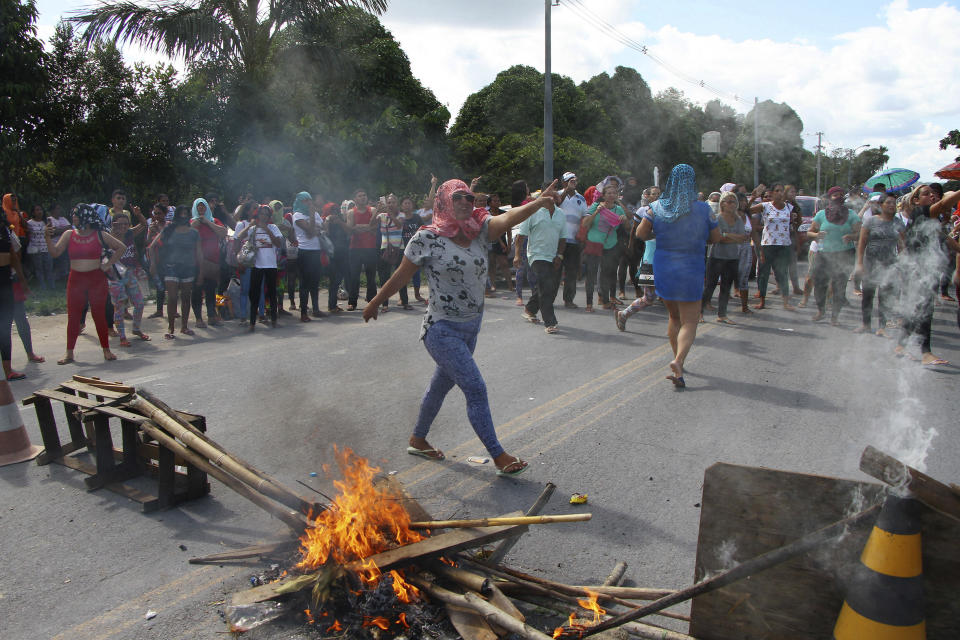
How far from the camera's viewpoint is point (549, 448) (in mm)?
5320

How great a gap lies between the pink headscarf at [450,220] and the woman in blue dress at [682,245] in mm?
2877

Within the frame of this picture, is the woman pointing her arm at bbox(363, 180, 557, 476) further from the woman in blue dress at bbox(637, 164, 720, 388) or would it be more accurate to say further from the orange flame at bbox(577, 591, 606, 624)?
the woman in blue dress at bbox(637, 164, 720, 388)

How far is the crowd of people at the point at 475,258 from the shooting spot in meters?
4.75

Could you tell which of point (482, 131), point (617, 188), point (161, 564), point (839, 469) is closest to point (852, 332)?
point (617, 188)

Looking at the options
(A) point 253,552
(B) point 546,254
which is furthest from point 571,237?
(A) point 253,552

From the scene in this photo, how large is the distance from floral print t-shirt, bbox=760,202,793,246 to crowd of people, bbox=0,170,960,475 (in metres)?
0.02

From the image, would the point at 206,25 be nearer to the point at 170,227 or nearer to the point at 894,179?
the point at 170,227

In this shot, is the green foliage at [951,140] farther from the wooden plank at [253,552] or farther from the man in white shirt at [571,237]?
the wooden plank at [253,552]

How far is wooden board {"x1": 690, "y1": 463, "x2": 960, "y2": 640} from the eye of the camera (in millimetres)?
2373

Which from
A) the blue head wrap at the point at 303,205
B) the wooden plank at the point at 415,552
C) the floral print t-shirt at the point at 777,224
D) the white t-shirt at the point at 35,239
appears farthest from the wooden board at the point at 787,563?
the white t-shirt at the point at 35,239

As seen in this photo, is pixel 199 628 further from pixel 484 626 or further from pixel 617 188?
pixel 617 188

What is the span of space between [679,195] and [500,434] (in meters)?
2.99

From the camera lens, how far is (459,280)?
15.3ft

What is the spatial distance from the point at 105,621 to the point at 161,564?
50 centimetres
